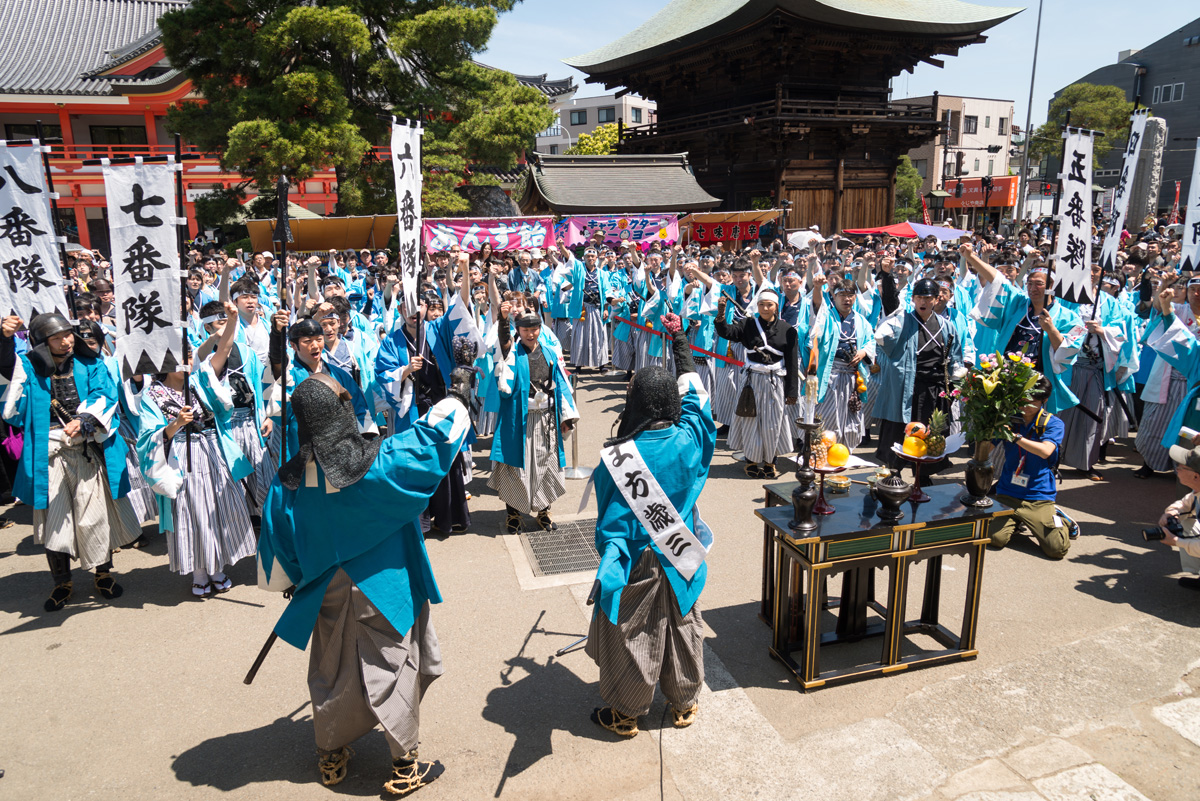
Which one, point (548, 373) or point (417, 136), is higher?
point (417, 136)

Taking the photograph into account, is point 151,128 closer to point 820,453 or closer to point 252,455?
point 252,455

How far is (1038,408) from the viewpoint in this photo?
5680 mm

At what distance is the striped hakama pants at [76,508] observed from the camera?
16.7 ft

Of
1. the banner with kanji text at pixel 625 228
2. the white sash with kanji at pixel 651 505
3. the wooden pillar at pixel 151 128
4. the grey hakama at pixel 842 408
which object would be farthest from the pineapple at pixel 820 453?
the wooden pillar at pixel 151 128

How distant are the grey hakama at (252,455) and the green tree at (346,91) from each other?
12963 mm

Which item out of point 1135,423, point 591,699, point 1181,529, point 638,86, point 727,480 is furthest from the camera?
point 638,86

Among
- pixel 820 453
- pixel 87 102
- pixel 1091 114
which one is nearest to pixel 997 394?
pixel 820 453

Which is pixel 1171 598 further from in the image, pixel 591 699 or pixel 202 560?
pixel 202 560

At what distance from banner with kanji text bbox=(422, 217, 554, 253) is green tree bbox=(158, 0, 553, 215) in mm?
5186

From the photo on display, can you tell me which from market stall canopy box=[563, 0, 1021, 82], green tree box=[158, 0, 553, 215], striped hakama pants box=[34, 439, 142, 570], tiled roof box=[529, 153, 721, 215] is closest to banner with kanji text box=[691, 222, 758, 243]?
tiled roof box=[529, 153, 721, 215]

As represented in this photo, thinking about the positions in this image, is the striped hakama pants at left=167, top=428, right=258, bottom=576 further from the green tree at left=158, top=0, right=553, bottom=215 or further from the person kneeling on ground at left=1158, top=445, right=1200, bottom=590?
the green tree at left=158, top=0, right=553, bottom=215

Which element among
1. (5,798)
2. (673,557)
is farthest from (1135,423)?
(5,798)

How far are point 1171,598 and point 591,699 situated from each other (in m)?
4.00

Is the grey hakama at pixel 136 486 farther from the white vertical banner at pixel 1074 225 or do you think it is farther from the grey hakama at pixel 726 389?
the white vertical banner at pixel 1074 225
